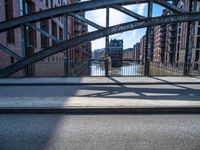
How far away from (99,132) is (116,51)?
11.8m

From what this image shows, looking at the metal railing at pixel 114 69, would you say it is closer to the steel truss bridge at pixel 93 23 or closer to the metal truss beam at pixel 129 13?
the steel truss bridge at pixel 93 23

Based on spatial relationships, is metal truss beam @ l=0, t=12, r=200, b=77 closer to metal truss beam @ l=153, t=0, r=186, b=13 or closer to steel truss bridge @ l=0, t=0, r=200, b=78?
steel truss bridge @ l=0, t=0, r=200, b=78

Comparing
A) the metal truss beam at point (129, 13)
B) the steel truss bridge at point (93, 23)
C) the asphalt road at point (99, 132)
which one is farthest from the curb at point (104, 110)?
the metal truss beam at point (129, 13)

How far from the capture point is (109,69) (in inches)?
651

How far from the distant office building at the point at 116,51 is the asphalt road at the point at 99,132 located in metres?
9.89

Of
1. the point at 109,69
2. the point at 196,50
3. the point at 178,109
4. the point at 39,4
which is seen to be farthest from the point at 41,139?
the point at 196,50

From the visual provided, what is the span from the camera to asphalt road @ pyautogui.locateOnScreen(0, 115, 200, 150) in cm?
403

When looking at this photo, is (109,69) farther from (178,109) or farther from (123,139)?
(123,139)

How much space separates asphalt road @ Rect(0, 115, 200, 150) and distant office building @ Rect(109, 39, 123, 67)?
989 centimetres

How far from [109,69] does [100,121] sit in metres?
11.2

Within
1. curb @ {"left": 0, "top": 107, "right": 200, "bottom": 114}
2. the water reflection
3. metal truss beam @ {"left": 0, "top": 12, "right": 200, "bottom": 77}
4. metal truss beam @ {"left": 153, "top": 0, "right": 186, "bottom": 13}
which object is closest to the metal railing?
the water reflection

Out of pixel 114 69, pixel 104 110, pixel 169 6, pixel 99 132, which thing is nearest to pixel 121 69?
pixel 114 69

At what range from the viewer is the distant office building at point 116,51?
1559 centimetres

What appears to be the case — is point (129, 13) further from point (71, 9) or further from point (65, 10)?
point (65, 10)
